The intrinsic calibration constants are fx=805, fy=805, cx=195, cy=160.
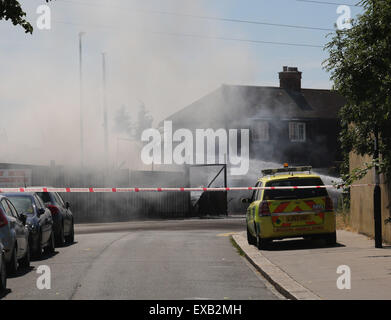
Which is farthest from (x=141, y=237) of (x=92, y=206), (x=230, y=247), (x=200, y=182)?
(x=200, y=182)

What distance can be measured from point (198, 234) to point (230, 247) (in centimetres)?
554

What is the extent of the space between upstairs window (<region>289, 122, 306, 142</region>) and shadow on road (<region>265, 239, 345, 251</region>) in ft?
132

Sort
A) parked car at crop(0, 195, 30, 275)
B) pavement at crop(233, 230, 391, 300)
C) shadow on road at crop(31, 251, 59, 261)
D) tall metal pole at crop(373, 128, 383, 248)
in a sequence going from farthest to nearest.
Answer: shadow on road at crop(31, 251, 59, 261) < tall metal pole at crop(373, 128, 383, 248) < parked car at crop(0, 195, 30, 275) < pavement at crop(233, 230, 391, 300)


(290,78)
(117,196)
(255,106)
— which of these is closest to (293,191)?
(117,196)

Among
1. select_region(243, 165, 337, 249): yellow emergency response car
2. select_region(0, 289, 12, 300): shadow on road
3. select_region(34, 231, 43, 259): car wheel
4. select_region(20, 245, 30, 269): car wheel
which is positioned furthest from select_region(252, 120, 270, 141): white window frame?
select_region(0, 289, 12, 300): shadow on road

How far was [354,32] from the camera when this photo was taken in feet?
48.9

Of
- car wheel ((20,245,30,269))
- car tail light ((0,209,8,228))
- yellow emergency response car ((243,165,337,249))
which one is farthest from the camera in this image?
yellow emergency response car ((243,165,337,249))

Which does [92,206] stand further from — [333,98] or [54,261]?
[333,98]

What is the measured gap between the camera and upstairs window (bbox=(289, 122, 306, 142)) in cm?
6022

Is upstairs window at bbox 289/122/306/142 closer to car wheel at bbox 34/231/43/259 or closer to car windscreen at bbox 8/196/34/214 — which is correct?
car windscreen at bbox 8/196/34/214

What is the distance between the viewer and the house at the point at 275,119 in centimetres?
5859

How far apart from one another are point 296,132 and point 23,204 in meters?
45.0

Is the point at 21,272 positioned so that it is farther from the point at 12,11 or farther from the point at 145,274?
the point at 12,11

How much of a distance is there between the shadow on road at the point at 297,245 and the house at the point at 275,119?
3768 cm
